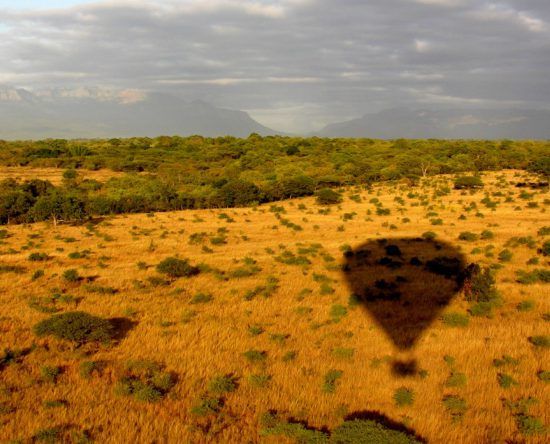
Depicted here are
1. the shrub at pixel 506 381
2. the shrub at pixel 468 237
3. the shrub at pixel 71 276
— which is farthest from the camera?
the shrub at pixel 468 237

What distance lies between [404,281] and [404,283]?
26cm

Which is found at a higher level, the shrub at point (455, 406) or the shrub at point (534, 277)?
the shrub at point (534, 277)

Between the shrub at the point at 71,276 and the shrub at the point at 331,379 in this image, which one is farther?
the shrub at the point at 71,276

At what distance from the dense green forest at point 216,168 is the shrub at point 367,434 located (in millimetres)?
40631

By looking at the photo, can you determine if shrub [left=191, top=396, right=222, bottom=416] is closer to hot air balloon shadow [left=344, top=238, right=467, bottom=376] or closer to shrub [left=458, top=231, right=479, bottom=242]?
hot air balloon shadow [left=344, top=238, right=467, bottom=376]

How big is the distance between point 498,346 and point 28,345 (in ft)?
55.4

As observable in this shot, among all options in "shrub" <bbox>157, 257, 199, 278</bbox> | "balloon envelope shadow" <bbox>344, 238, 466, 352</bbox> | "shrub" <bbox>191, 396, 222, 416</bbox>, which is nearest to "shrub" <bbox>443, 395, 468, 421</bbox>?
"balloon envelope shadow" <bbox>344, 238, 466, 352</bbox>

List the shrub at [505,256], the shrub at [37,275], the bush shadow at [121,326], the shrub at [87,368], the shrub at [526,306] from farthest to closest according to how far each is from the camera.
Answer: the shrub at [505,256] → the shrub at [37,275] → the shrub at [526,306] → the bush shadow at [121,326] → the shrub at [87,368]

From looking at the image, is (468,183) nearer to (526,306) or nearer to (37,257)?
(526,306)

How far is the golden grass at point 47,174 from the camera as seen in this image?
277 feet

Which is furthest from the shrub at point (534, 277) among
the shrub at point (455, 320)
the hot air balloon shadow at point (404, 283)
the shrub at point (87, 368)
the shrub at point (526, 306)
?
the shrub at point (87, 368)

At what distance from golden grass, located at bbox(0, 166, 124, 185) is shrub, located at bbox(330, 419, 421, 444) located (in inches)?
3220

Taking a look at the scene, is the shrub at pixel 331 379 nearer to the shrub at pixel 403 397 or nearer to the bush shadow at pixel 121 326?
the shrub at pixel 403 397

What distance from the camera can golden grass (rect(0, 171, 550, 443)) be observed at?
11.1 metres
